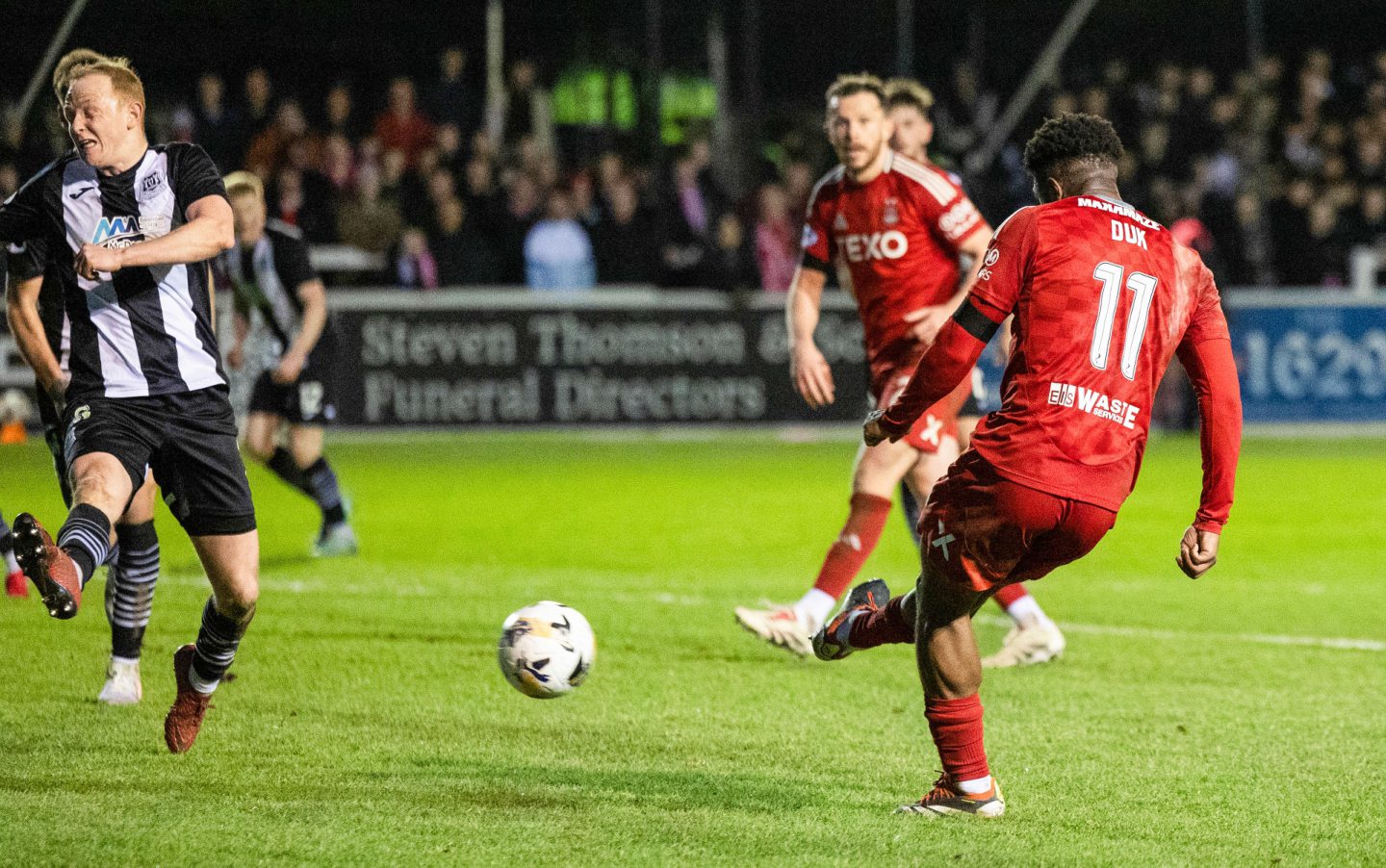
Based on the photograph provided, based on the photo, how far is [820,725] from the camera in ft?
20.2

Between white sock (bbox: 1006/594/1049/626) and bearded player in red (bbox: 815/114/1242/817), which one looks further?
white sock (bbox: 1006/594/1049/626)

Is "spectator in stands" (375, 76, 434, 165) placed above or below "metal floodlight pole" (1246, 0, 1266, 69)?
below

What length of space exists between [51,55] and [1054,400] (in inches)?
477

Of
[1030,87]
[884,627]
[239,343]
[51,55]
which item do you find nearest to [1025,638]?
[884,627]

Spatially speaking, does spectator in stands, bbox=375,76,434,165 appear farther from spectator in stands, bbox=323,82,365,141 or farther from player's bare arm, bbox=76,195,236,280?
player's bare arm, bbox=76,195,236,280

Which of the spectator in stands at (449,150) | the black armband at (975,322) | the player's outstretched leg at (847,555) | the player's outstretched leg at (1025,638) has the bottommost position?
the player's outstretched leg at (1025,638)

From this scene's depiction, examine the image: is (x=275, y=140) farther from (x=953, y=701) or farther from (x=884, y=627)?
(x=953, y=701)

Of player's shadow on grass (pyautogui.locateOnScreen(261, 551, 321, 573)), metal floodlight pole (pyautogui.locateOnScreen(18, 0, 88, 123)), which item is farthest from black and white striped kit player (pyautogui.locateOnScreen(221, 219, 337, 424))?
metal floodlight pole (pyautogui.locateOnScreen(18, 0, 88, 123))

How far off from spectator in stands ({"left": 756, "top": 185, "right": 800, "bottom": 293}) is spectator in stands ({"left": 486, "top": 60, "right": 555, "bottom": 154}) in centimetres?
250

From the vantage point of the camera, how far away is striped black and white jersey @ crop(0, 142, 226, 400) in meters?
5.54

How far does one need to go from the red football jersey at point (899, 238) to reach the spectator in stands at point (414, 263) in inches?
398

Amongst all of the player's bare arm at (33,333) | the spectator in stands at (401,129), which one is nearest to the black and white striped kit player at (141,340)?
the player's bare arm at (33,333)

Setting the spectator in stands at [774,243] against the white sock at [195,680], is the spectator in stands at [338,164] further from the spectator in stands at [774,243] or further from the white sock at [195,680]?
the white sock at [195,680]

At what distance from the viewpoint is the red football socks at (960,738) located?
196 inches
